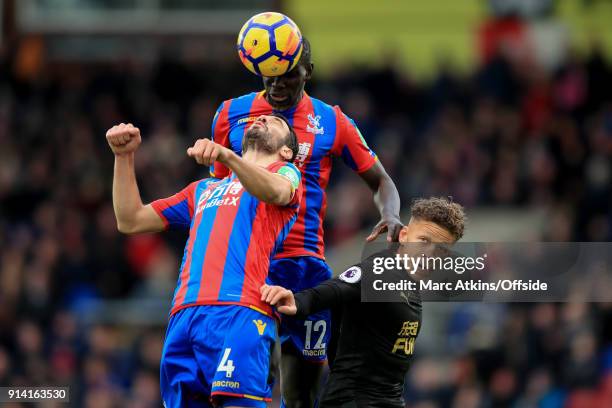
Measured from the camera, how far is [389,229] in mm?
7539

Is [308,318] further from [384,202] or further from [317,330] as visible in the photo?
[384,202]

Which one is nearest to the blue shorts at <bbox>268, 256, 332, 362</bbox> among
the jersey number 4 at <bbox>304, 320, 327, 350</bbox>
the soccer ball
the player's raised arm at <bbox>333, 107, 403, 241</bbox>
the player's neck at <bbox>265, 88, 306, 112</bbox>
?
the jersey number 4 at <bbox>304, 320, 327, 350</bbox>

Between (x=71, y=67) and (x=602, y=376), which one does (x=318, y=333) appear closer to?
(x=602, y=376)

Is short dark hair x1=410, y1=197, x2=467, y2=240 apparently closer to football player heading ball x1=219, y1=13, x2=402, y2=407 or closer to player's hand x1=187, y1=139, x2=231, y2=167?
football player heading ball x1=219, y1=13, x2=402, y2=407

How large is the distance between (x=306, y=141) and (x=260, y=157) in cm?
89

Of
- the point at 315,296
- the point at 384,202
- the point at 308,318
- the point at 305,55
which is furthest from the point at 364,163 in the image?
the point at 315,296

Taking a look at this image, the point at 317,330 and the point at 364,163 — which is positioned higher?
the point at 364,163

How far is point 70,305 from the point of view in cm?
1575

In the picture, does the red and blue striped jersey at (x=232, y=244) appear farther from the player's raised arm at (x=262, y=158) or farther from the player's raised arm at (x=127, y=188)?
the player's raised arm at (x=127, y=188)

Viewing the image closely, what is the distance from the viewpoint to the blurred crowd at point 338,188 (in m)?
13.1

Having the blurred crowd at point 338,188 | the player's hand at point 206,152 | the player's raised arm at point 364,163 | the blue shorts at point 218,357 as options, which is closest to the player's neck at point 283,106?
the player's raised arm at point 364,163

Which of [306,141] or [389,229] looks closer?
[389,229]

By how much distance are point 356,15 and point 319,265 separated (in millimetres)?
12778

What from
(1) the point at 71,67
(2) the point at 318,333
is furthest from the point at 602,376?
(1) the point at 71,67
